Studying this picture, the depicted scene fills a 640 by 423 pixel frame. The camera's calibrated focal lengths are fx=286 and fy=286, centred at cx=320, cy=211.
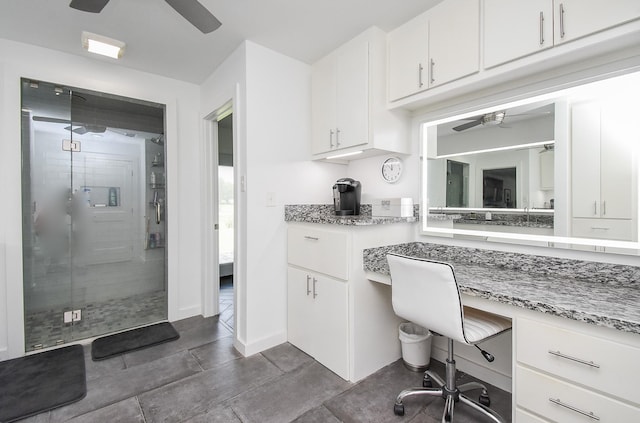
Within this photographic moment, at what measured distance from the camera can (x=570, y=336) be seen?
3.59ft

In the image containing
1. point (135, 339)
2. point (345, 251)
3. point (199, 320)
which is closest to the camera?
point (345, 251)

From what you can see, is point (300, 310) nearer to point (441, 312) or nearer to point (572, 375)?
point (441, 312)

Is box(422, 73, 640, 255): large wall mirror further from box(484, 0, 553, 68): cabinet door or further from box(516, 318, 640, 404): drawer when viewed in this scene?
box(516, 318, 640, 404): drawer

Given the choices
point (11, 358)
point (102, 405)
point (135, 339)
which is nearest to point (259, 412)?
point (102, 405)

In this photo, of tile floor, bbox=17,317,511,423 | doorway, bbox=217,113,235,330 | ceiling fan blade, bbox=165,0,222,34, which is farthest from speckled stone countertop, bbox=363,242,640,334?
doorway, bbox=217,113,235,330

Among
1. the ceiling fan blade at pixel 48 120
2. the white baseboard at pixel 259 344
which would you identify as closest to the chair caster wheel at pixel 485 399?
the white baseboard at pixel 259 344

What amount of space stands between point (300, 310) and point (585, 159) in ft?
6.78

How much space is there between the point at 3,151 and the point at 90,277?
1.17 meters

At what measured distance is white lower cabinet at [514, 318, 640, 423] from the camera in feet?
3.25

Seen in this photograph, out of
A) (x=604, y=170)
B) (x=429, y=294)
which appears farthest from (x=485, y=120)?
(x=429, y=294)

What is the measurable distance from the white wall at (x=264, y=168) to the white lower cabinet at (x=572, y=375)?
5.69 feet

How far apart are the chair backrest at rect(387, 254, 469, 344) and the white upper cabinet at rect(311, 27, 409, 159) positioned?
987 mm

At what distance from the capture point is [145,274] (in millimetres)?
2844

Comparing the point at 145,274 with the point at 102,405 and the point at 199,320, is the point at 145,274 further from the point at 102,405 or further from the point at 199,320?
the point at 102,405
